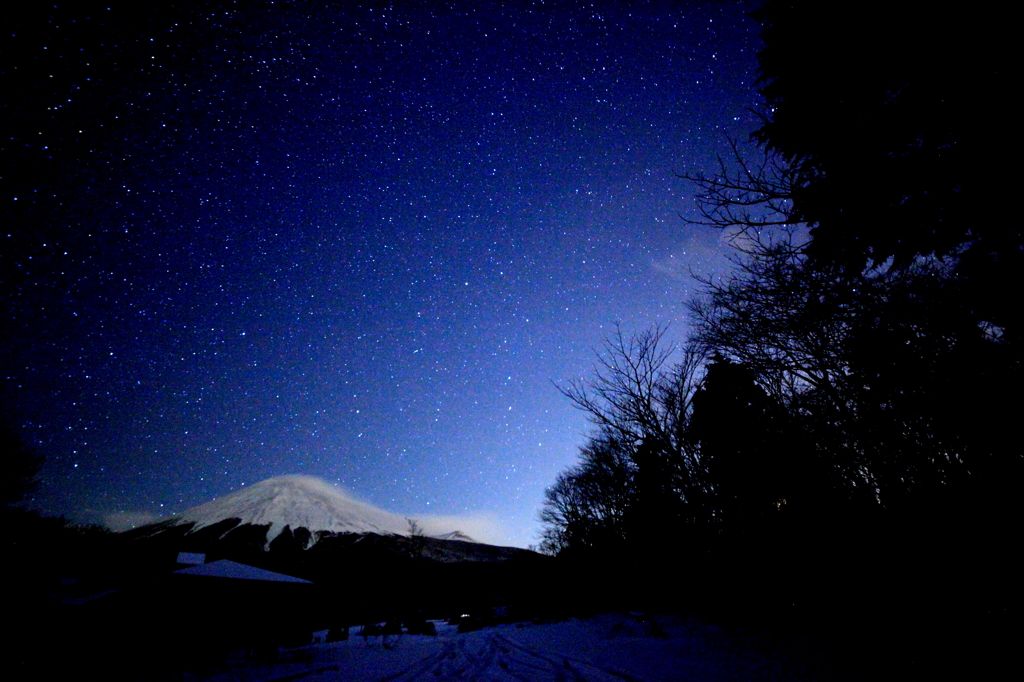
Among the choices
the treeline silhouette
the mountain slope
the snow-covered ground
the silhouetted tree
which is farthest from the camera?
the mountain slope

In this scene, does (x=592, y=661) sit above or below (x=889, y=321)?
below

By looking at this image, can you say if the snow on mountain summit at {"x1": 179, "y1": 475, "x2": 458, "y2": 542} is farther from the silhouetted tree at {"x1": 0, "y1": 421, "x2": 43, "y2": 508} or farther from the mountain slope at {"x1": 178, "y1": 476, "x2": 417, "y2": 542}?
the silhouetted tree at {"x1": 0, "y1": 421, "x2": 43, "y2": 508}

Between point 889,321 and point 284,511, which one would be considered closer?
point 889,321

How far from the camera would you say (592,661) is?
9891mm

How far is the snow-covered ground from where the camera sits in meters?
7.39

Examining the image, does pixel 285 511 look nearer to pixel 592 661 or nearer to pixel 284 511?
pixel 284 511

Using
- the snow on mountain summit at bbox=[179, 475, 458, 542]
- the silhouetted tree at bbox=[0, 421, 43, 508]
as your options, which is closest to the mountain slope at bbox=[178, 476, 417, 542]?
the snow on mountain summit at bbox=[179, 475, 458, 542]

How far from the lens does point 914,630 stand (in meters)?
6.13

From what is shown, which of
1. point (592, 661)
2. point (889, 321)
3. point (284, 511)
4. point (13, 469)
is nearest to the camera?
point (889, 321)

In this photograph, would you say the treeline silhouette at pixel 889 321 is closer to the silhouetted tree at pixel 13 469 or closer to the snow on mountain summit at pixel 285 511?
the silhouetted tree at pixel 13 469

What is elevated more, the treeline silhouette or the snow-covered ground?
the treeline silhouette

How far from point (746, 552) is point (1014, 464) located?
895 centimetres

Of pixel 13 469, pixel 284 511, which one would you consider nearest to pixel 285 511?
pixel 284 511

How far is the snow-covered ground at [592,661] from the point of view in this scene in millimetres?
7395
